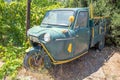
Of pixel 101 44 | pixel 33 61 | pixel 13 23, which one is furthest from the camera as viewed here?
pixel 101 44

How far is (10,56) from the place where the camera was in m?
5.25

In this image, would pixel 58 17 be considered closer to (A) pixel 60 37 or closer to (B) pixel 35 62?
(A) pixel 60 37

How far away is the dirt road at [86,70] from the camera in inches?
180

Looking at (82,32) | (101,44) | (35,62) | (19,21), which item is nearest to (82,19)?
(82,32)

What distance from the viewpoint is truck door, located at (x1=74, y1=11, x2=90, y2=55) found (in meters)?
5.00

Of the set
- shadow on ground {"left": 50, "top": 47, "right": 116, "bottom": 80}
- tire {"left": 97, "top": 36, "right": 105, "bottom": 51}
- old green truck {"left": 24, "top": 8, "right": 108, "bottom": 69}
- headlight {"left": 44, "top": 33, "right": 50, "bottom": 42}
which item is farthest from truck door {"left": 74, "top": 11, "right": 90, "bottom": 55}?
tire {"left": 97, "top": 36, "right": 105, "bottom": 51}

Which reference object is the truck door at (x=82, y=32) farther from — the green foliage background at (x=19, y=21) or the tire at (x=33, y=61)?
the green foliage background at (x=19, y=21)

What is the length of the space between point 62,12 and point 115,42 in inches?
116

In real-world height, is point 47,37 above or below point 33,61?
above

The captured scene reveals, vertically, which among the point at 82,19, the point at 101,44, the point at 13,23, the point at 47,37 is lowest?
the point at 101,44

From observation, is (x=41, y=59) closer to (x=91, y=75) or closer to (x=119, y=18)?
(x=91, y=75)

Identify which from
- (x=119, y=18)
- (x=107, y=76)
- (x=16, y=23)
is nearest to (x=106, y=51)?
(x=119, y=18)

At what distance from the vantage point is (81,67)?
17.5ft

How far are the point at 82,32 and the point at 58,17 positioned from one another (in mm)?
806
